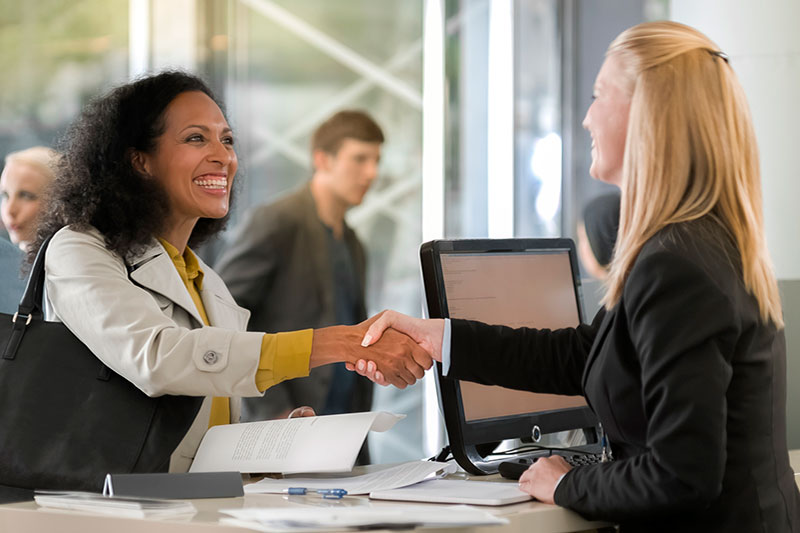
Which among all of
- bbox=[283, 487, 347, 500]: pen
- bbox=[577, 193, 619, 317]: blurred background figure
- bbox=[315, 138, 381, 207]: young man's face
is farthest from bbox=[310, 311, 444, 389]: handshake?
bbox=[315, 138, 381, 207]: young man's face

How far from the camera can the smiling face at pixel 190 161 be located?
222cm

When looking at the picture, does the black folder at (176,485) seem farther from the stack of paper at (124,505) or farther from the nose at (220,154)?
the nose at (220,154)

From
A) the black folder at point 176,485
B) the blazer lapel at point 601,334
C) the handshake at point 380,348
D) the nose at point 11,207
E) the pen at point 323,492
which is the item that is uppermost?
the nose at point 11,207

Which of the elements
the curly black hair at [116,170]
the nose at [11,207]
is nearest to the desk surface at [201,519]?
the curly black hair at [116,170]

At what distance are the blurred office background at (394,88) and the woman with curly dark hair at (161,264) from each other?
→ 1710 millimetres

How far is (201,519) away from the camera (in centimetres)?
135

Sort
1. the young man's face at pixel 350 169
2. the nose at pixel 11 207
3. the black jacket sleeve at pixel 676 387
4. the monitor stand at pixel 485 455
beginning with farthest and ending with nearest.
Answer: the young man's face at pixel 350 169 → the nose at pixel 11 207 → the monitor stand at pixel 485 455 → the black jacket sleeve at pixel 676 387

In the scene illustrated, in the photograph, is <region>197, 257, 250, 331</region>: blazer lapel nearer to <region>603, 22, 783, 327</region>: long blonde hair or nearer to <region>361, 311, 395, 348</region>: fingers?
<region>361, 311, 395, 348</region>: fingers

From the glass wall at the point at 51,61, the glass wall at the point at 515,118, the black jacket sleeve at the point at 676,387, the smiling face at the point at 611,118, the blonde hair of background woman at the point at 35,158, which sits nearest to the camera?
the black jacket sleeve at the point at 676,387

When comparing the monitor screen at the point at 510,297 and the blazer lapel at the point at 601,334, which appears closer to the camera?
the blazer lapel at the point at 601,334

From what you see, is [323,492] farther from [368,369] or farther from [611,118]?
[611,118]

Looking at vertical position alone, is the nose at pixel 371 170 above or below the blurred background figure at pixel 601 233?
above

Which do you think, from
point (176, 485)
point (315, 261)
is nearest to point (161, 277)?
point (176, 485)

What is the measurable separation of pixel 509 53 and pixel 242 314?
10.9 feet
